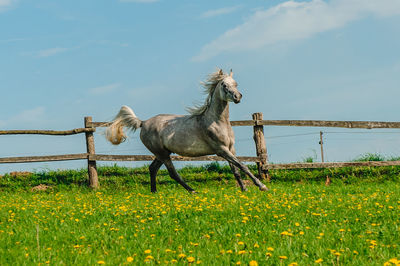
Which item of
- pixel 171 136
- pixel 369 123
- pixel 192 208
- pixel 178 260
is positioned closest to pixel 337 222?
pixel 192 208

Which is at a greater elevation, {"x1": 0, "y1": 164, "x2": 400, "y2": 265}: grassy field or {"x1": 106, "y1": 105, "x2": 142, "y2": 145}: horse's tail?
{"x1": 106, "y1": 105, "x2": 142, "y2": 145}: horse's tail

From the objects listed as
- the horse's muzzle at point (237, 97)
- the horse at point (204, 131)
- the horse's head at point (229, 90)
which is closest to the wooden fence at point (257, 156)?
the horse at point (204, 131)

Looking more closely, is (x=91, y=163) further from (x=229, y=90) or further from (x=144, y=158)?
(x=229, y=90)

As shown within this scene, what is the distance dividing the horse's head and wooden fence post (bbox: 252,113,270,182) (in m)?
4.62

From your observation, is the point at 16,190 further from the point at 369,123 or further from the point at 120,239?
the point at 369,123

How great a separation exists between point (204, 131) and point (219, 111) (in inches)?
25.1

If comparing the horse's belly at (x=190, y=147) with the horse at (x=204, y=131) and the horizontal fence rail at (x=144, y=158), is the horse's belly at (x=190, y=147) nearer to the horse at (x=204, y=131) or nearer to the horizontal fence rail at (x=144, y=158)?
the horse at (x=204, y=131)

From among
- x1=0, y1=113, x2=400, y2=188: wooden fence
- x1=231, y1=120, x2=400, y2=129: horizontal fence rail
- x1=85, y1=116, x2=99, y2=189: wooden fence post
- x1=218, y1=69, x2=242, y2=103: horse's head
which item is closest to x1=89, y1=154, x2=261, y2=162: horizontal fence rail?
x1=0, y1=113, x2=400, y2=188: wooden fence

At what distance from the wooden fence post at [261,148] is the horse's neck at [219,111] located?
4272mm

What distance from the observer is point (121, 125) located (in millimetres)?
13414

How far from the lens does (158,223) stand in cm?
673

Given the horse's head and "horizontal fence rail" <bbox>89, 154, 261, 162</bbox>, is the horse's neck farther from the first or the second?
"horizontal fence rail" <bbox>89, 154, 261, 162</bbox>

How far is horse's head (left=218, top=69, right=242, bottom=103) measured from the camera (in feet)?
34.4

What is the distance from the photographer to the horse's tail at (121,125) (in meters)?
13.3
